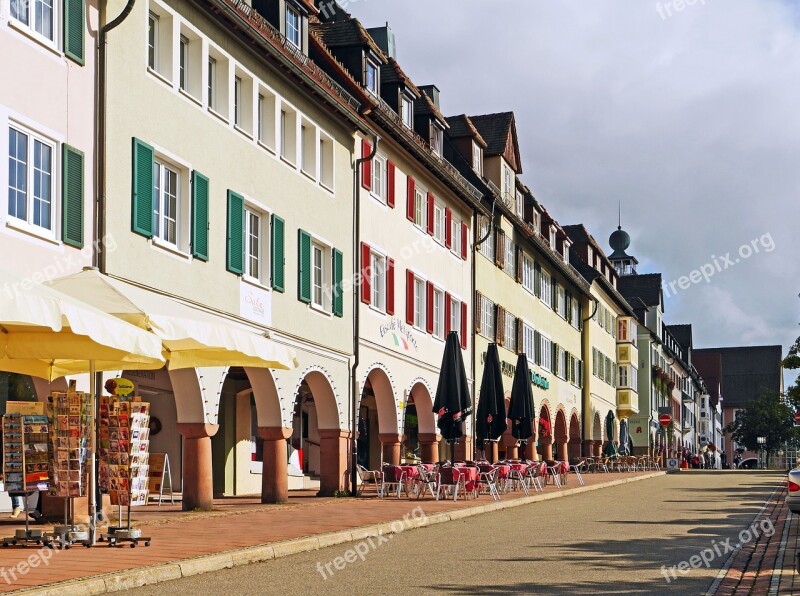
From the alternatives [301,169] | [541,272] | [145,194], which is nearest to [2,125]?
[145,194]

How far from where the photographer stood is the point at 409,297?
34094mm

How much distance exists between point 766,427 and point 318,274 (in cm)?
10733

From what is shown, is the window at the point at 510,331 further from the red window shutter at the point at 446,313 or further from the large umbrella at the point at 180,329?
the large umbrella at the point at 180,329

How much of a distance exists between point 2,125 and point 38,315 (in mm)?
5762

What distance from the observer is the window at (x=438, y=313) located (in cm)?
3681

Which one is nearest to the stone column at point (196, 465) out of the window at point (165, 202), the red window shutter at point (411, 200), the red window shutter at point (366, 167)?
the window at point (165, 202)

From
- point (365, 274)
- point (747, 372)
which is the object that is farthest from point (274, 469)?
point (747, 372)

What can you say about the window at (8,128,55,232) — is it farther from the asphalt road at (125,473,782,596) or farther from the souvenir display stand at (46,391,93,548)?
the asphalt road at (125,473,782,596)

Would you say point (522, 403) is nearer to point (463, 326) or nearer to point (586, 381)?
point (463, 326)

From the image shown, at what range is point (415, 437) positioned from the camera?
41.9 m

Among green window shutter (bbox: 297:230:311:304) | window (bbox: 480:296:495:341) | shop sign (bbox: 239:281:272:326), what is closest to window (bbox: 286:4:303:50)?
green window shutter (bbox: 297:230:311:304)

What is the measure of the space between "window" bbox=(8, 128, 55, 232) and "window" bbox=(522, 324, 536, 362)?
3235 centimetres

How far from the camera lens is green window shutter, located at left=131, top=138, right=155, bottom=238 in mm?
19453

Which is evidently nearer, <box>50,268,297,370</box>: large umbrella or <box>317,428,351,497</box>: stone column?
<box>50,268,297,370</box>: large umbrella
